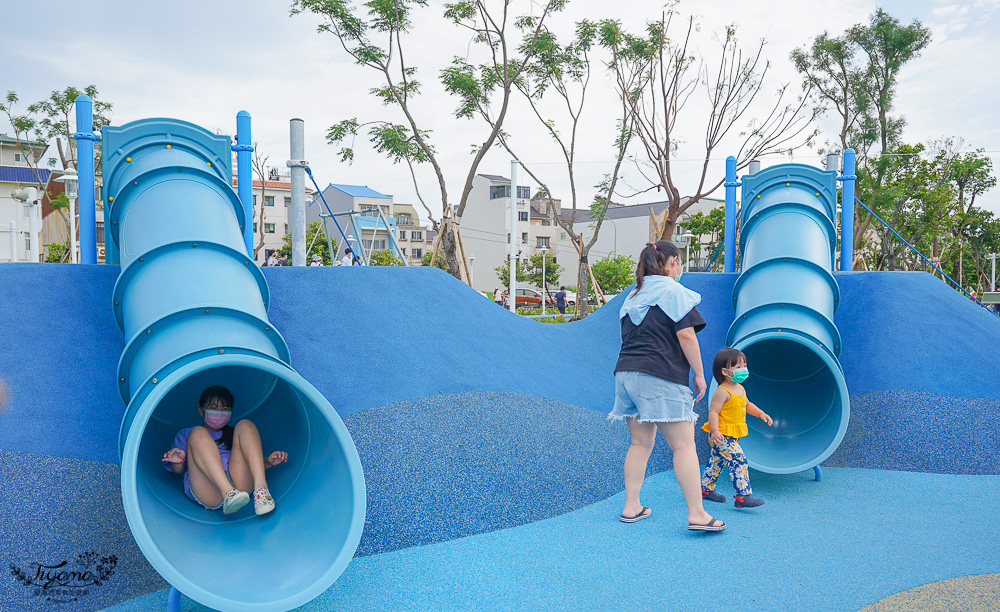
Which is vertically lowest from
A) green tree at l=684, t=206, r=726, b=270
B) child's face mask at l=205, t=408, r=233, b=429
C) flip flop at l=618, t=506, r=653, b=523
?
flip flop at l=618, t=506, r=653, b=523

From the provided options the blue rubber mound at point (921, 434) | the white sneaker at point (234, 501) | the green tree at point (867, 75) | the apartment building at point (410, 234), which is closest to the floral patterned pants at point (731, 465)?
the blue rubber mound at point (921, 434)

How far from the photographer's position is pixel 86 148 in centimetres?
501

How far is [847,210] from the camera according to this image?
7.25 metres

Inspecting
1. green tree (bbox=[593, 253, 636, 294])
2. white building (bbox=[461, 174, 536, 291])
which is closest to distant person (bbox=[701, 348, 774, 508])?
green tree (bbox=[593, 253, 636, 294])

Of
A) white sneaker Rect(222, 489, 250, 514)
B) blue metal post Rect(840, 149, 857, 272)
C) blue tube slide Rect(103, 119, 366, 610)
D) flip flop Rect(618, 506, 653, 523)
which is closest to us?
blue tube slide Rect(103, 119, 366, 610)

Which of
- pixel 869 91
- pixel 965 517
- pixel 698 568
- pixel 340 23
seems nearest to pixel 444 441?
pixel 698 568

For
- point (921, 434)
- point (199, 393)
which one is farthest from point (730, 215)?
point (199, 393)

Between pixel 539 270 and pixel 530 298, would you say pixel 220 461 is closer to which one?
pixel 530 298

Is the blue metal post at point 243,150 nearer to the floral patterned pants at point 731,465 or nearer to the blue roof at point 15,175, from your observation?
the floral patterned pants at point 731,465

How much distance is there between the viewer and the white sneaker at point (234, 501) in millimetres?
3296

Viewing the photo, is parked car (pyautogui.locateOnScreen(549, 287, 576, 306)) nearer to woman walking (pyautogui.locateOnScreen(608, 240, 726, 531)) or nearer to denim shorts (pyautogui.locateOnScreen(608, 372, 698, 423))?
woman walking (pyautogui.locateOnScreen(608, 240, 726, 531))

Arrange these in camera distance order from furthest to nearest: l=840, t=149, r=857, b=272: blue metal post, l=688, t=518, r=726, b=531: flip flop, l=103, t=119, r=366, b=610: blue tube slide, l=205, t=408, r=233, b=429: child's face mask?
l=840, t=149, r=857, b=272: blue metal post → l=688, t=518, r=726, b=531: flip flop → l=205, t=408, r=233, b=429: child's face mask → l=103, t=119, r=366, b=610: blue tube slide

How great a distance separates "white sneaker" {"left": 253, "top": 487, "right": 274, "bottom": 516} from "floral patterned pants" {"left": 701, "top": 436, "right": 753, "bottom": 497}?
8.65ft

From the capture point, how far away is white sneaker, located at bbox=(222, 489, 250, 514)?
3.30 meters
